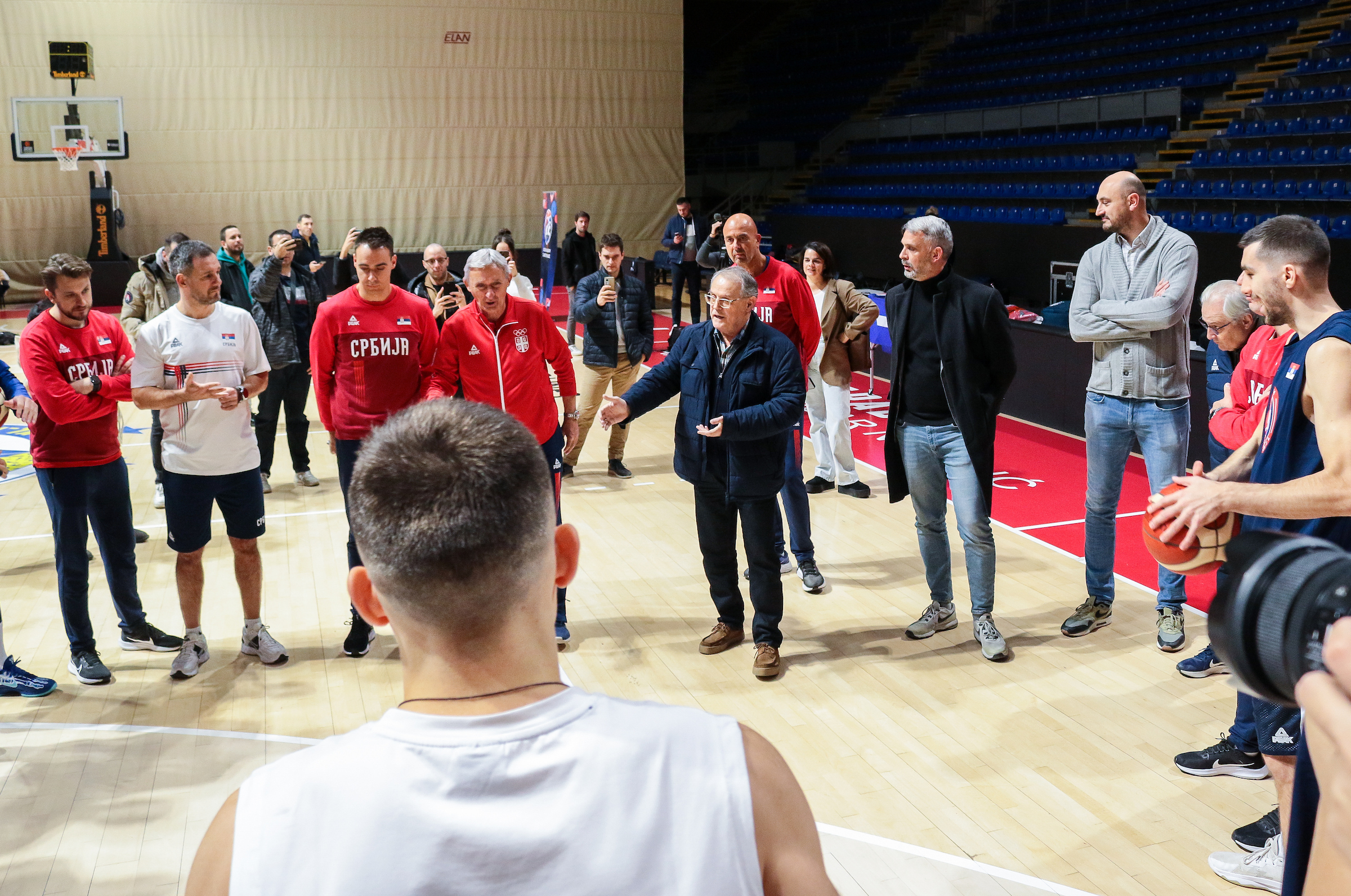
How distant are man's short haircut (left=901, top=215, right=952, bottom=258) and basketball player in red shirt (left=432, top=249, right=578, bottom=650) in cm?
166

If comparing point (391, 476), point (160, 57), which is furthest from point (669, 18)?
point (391, 476)

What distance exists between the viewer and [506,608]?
121 cm

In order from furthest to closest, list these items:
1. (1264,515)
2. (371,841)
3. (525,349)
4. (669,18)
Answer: (669,18)
(525,349)
(1264,515)
(371,841)

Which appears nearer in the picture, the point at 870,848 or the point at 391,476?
the point at 391,476

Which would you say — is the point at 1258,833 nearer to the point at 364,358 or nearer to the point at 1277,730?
the point at 1277,730

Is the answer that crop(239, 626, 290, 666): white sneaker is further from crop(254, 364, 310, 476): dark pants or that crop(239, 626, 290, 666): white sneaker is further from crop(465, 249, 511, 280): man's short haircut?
crop(254, 364, 310, 476): dark pants

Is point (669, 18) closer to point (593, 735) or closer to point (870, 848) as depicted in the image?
point (870, 848)

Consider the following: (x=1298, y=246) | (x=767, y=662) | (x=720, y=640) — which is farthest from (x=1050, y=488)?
(x=1298, y=246)

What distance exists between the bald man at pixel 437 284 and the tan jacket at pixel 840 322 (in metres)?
2.39

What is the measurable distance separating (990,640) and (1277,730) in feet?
6.63

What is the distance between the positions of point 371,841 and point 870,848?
9.46 ft

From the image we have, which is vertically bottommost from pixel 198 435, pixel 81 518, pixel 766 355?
pixel 81 518

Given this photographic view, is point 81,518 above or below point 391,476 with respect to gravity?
below

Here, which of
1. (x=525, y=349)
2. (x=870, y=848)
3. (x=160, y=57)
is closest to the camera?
(x=870, y=848)
